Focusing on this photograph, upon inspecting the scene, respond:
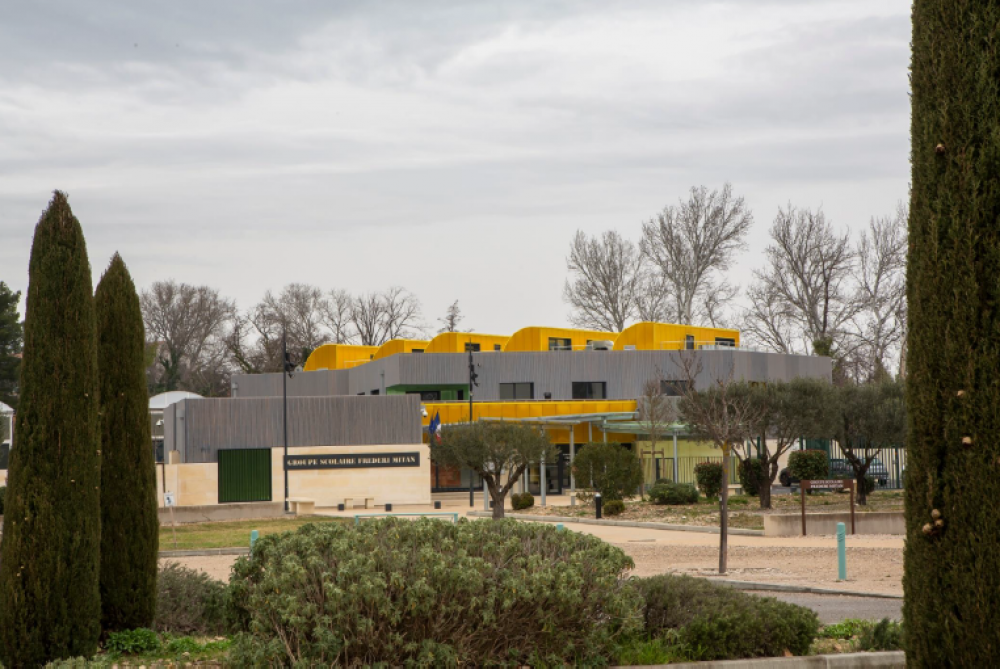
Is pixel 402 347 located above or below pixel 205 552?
above

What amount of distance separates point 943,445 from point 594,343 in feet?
177

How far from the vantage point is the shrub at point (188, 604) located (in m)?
10.4

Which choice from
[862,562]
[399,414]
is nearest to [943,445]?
[862,562]

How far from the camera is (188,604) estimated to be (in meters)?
10.7

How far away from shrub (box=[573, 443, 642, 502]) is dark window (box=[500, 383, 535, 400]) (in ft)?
64.2

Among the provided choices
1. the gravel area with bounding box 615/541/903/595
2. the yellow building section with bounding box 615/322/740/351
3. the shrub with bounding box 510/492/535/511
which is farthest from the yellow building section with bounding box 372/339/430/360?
the gravel area with bounding box 615/541/903/595

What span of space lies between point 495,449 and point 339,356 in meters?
37.8

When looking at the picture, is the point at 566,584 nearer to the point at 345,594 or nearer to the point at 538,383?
the point at 345,594

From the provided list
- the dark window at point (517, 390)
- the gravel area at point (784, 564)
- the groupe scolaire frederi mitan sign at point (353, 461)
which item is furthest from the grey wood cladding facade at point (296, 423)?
the gravel area at point (784, 564)

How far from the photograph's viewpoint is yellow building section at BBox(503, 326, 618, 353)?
199 feet

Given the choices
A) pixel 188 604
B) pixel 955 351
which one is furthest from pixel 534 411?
pixel 955 351

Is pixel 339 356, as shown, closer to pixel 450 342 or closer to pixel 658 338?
pixel 450 342

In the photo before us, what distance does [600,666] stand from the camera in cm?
743

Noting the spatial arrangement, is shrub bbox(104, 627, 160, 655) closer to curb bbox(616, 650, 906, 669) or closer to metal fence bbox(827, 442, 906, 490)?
curb bbox(616, 650, 906, 669)
